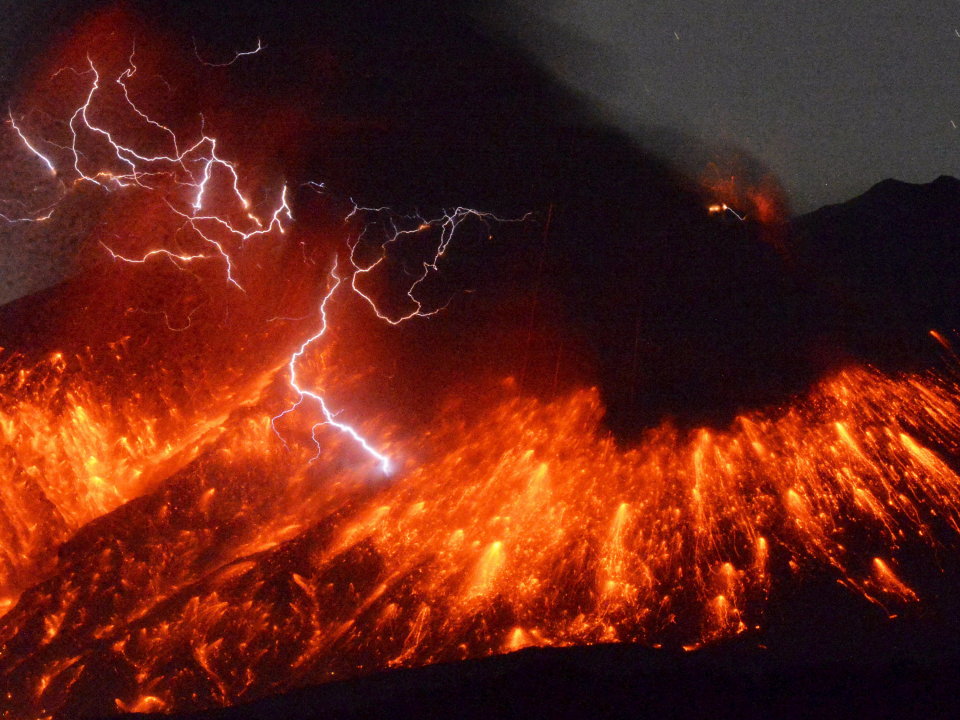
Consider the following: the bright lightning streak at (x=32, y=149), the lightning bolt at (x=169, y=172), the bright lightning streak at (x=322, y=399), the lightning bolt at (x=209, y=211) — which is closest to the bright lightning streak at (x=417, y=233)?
the lightning bolt at (x=209, y=211)

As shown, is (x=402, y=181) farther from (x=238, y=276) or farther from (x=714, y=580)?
(x=714, y=580)

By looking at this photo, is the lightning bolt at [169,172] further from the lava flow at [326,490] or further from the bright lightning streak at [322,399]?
the bright lightning streak at [322,399]

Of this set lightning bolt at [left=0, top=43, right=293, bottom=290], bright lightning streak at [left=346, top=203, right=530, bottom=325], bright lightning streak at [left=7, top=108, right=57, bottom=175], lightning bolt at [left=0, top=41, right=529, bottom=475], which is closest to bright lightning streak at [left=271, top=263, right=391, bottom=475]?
lightning bolt at [left=0, top=41, right=529, bottom=475]

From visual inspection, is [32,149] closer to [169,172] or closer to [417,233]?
[169,172]

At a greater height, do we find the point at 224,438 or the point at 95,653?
the point at 224,438

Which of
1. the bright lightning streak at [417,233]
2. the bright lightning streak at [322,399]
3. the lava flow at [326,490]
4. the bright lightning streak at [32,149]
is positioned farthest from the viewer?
the bright lightning streak at [417,233]

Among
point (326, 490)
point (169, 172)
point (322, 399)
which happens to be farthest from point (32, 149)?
point (326, 490)

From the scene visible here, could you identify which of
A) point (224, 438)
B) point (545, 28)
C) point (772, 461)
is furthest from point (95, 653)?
point (545, 28)

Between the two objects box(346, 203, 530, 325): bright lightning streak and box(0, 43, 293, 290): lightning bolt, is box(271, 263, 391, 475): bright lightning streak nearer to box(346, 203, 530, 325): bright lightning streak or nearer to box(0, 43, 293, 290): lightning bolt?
box(346, 203, 530, 325): bright lightning streak
